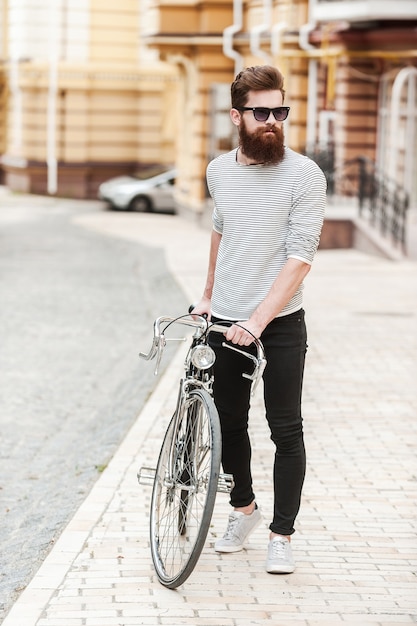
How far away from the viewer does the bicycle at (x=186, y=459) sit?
213 inches

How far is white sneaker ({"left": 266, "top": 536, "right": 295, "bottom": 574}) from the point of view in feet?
18.2

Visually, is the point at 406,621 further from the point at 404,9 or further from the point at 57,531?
the point at 404,9

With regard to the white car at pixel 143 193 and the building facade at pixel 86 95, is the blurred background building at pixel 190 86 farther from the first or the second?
the white car at pixel 143 193

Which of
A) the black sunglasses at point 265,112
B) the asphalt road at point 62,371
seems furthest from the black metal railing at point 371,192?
the black sunglasses at point 265,112

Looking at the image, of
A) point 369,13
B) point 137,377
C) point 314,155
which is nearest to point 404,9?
point 369,13

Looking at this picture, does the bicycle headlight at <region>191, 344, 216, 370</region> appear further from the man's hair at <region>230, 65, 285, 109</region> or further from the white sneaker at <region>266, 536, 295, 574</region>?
the man's hair at <region>230, 65, 285, 109</region>

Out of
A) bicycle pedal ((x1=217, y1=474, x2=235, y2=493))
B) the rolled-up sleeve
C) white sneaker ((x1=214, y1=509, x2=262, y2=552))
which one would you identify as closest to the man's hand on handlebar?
the rolled-up sleeve

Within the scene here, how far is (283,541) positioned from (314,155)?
1984 centimetres

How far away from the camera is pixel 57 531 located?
649 cm

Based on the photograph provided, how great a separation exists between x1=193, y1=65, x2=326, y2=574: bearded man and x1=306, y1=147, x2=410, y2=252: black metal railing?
1545 centimetres

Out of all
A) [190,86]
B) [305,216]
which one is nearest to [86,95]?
[190,86]

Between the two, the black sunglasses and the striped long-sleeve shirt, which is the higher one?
the black sunglasses

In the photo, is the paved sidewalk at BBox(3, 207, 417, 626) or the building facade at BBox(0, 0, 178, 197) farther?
the building facade at BBox(0, 0, 178, 197)

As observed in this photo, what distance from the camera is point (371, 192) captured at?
22.2 meters
